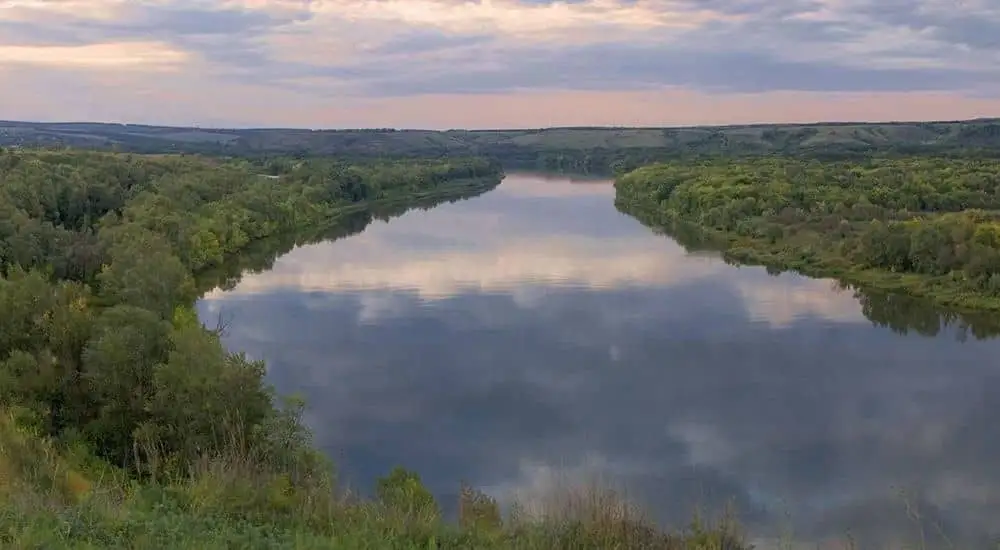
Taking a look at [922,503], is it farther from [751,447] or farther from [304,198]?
[304,198]

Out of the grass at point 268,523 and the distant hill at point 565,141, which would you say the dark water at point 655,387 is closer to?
the grass at point 268,523

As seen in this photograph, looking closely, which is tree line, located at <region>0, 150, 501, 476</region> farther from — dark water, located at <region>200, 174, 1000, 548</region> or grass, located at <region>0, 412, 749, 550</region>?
dark water, located at <region>200, 174, 1000, 548</region>

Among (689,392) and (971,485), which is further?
(689,392)

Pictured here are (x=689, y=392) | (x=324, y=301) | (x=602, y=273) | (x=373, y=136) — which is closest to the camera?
(x=689, y=392)

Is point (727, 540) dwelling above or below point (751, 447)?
above

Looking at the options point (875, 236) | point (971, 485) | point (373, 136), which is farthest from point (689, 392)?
point (373, 136)

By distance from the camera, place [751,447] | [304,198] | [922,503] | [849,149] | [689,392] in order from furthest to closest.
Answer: [849,149]
[304,198]
[689,392]
[751,447]
[922,503]

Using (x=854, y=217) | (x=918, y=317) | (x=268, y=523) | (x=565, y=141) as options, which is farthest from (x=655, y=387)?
(x=565, y=141)
